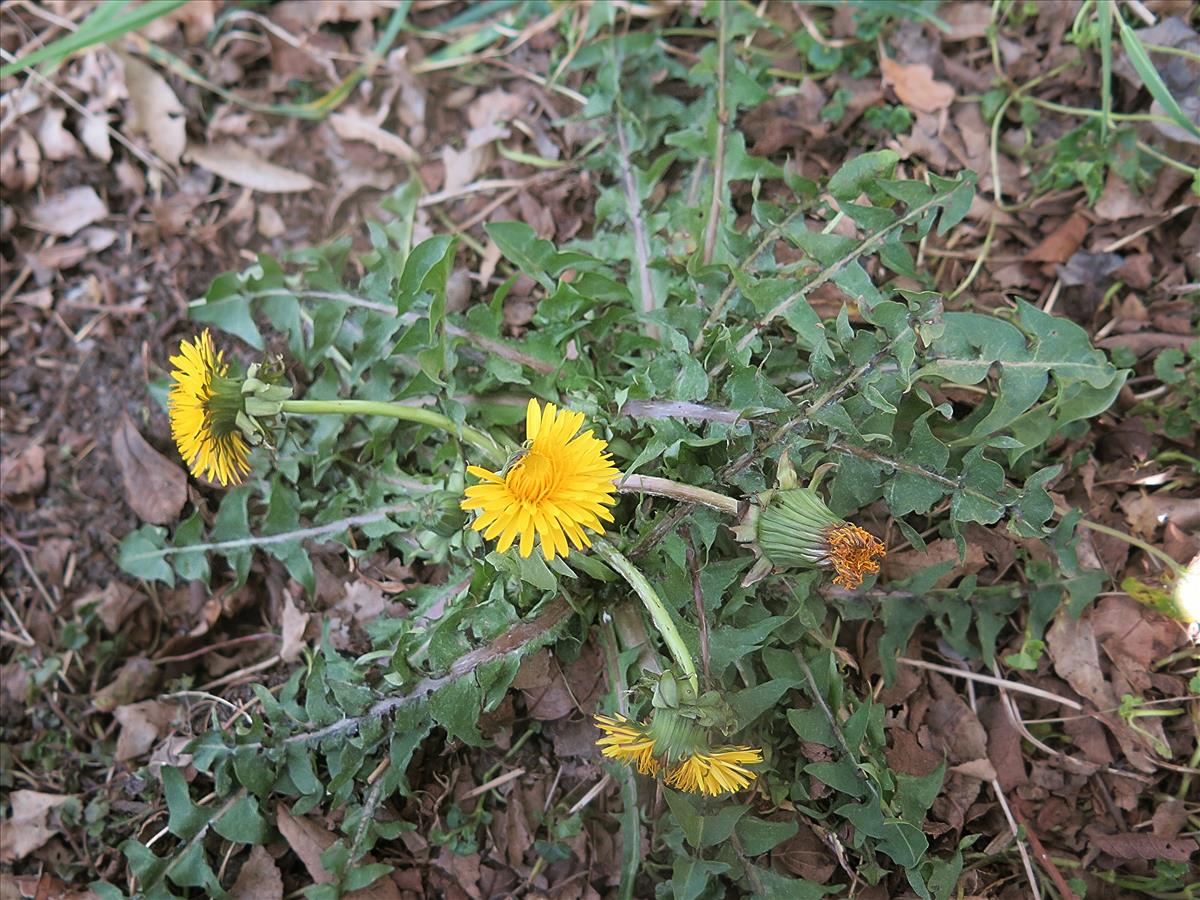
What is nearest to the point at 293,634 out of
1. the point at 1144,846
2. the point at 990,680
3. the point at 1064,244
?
the point at 990,680

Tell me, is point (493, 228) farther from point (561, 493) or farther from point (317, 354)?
point (561, 493)

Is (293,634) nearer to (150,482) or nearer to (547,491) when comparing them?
(150,482)

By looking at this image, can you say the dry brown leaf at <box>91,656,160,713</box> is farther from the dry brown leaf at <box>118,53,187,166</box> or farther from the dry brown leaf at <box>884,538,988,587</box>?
the dry brown leaf at <box>884,538,988,587</box>

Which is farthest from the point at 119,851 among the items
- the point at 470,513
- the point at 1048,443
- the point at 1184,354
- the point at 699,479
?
the point at 1184,354

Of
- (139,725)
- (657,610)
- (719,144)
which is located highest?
(719,144)

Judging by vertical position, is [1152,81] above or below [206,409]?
above

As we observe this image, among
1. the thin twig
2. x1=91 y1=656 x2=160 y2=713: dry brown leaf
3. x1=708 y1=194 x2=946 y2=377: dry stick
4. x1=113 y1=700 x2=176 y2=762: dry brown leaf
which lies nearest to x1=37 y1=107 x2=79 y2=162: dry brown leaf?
x1=91 y1=656 x2=160 y2=713: dry brown leaf
